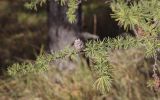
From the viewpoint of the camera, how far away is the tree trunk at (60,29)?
15.1ft

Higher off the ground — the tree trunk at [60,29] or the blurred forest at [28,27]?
the tree trunk at [60,29]

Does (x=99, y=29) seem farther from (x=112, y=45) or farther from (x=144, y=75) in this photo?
(x=112, y=45)

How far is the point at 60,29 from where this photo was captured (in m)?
4.71

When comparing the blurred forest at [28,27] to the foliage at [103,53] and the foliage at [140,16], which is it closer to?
the foliage at [103,53]

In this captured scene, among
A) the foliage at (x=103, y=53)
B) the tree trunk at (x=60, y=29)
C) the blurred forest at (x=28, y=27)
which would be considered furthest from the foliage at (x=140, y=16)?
the blurred forest at (x=28, y=27)

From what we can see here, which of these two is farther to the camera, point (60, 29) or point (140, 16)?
point (60, 29)

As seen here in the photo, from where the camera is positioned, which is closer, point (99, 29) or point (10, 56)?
point (10, 56)

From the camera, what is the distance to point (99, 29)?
22.0 feet

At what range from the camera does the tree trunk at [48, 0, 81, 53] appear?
4.59 meters

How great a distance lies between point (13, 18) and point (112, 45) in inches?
249

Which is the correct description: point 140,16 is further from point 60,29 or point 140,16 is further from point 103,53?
point 60,29

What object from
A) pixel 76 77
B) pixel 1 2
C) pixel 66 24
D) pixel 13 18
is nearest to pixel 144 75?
pixel 76 77

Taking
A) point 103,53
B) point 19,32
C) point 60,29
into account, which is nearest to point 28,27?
point 19,32

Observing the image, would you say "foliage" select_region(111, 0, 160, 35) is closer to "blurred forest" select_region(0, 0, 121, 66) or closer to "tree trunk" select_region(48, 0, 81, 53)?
"tree trunk" select_region(48, 0, 81, 53)
